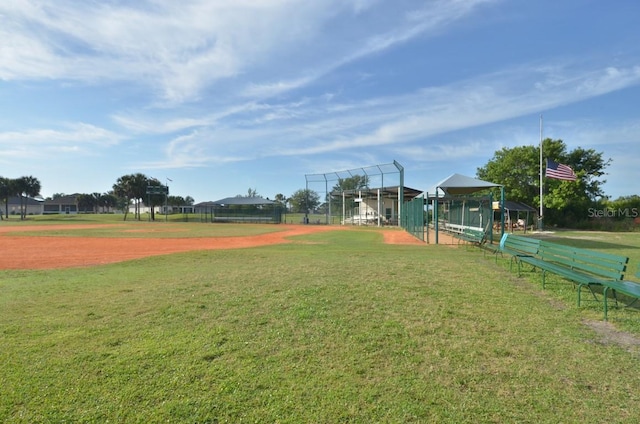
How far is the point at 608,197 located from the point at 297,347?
1724 inches

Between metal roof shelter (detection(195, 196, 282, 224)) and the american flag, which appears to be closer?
the american flag

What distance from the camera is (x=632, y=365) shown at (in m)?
3.38

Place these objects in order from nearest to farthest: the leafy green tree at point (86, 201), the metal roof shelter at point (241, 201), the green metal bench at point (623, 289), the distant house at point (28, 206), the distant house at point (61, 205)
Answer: the green metal bench at point (623, 289) < the metal roof shelter at point (241, 201) < the distant house at point (28, 206) < the leafy green tree at point (86, 201) < the distant house at point (61, 205)

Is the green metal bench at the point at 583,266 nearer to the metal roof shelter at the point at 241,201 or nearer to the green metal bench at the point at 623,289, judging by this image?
the green metal bench at the point at 623,289

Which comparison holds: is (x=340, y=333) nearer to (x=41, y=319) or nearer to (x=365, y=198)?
(x=41, y=319)

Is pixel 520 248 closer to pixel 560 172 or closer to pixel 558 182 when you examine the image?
pixel 560 172

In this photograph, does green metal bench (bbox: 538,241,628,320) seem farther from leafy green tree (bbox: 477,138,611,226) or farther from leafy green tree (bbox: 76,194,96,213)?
leafy green tree (bbox: 76,194,96,213)

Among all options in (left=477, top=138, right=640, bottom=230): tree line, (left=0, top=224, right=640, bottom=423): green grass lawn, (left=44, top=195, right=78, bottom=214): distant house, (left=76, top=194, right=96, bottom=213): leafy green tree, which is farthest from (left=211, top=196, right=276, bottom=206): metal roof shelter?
(left=44, top=195, right=78, bottom=214): distant house

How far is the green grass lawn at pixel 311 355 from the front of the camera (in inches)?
106

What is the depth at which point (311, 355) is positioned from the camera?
11.8 feet

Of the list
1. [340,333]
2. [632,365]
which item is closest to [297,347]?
[340,333]

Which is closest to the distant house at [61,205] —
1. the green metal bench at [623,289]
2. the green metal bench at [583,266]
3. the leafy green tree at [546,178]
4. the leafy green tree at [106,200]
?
the leafy green tree at [106,200]

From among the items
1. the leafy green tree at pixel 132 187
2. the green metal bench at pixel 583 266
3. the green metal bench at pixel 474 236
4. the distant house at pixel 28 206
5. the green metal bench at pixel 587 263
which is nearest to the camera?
the green metal bench at pixel 583 266

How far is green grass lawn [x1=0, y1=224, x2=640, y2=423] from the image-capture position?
2688 millimetres
